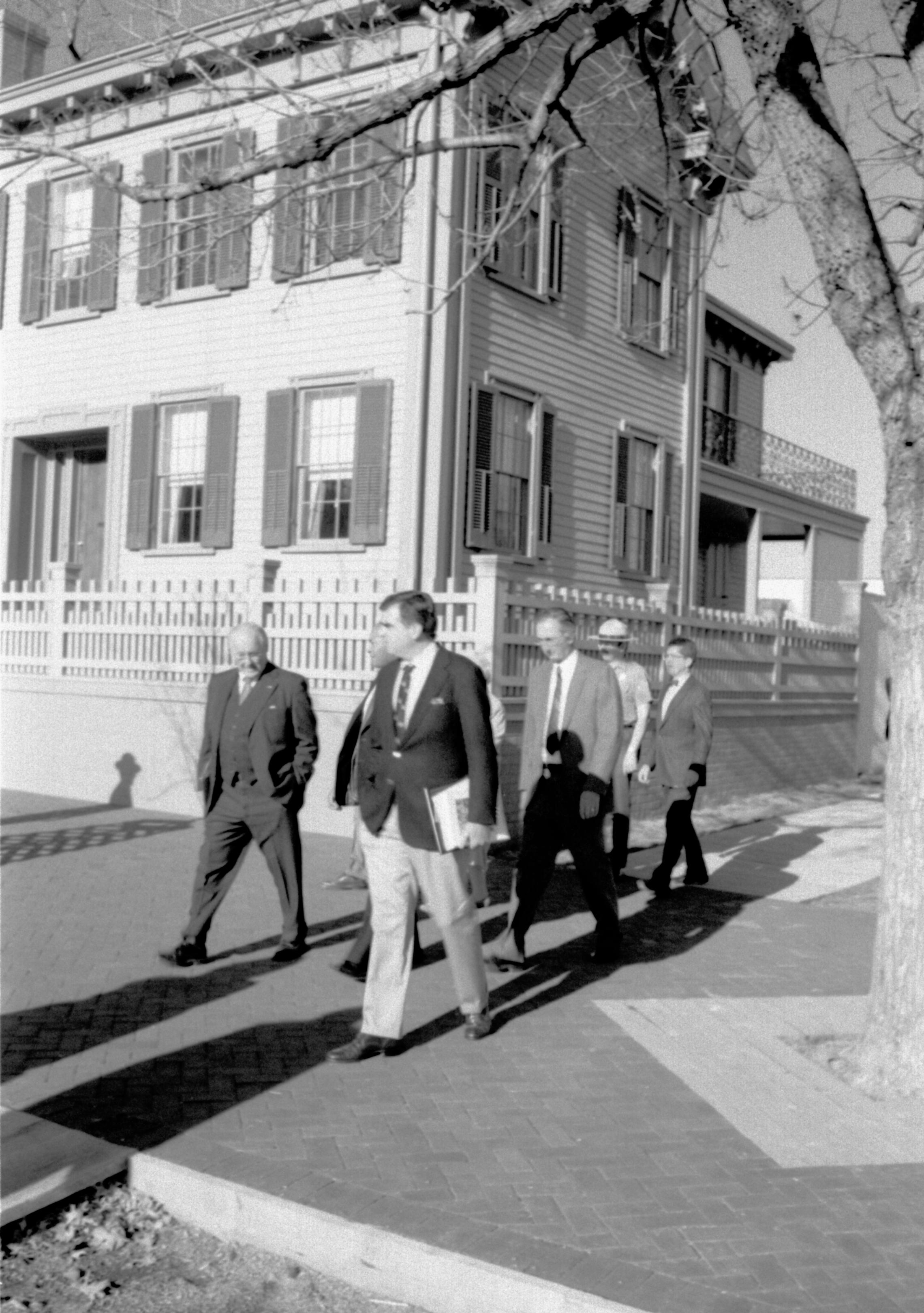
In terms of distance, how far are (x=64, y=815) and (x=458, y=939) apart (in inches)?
331

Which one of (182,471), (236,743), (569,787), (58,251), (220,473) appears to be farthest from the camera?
(58,251)

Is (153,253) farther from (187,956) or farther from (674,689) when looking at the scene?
(187,956)

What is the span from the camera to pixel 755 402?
27.8 metres

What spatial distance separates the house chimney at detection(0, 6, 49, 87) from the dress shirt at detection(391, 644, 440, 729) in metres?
13.6

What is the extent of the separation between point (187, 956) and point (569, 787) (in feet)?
7.30

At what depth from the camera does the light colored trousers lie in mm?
5754

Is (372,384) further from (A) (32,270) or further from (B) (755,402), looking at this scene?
(B) (755,402)

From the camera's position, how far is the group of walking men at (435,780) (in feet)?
19.2

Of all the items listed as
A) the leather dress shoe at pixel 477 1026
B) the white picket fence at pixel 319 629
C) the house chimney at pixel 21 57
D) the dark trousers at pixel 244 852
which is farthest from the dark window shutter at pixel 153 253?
the leather dress shoe at pixel 477 1026

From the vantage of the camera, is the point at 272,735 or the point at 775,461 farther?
the point at 775,461

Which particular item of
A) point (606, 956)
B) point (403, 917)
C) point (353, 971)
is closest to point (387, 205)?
point (606, 956)

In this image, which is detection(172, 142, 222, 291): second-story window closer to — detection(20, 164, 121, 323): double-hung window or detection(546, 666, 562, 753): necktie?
detection(20, 164, 121, 323): double-hung window

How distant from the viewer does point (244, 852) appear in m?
7.70

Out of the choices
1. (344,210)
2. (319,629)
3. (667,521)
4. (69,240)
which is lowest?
(319,629)
